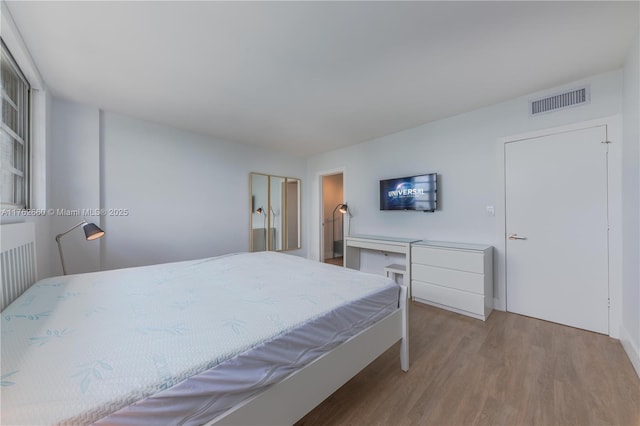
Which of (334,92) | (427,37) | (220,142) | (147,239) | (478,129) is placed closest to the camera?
(427,37)

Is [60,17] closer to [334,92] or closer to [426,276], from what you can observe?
[334,92]

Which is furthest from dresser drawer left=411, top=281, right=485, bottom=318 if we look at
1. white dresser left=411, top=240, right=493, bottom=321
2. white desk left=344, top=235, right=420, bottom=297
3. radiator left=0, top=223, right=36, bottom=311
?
radiator left=0, top=223, right=36, bottom=311

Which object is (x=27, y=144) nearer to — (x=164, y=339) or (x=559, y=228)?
(x=164, y=339)

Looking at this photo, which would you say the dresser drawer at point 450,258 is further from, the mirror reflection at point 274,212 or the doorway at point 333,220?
the doorway at point 333,220

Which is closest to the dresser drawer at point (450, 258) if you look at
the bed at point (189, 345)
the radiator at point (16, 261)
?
the bed at point (189, 345)

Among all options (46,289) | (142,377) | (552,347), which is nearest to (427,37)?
(142,377)

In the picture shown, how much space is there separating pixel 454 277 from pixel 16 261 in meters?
3.59

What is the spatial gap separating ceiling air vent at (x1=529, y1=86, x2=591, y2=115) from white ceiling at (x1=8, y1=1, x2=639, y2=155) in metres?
0.14

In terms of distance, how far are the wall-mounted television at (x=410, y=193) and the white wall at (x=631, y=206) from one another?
157cm

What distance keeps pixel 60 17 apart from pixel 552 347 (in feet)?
14.1

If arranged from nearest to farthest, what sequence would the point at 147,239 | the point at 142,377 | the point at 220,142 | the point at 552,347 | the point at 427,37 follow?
the point at 142,377 < the point at 427,37 < the point at 552,347 < the point at 147,239 < the point at 220,142

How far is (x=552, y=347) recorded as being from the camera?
1992 mm

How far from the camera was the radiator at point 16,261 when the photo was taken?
4.34 ft

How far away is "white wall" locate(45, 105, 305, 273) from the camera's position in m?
2.68
